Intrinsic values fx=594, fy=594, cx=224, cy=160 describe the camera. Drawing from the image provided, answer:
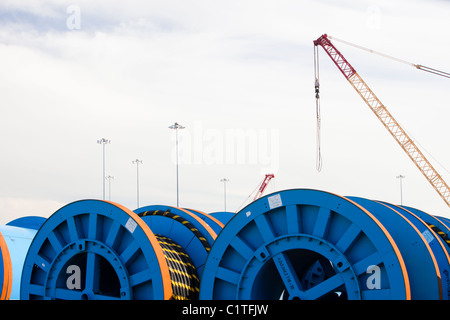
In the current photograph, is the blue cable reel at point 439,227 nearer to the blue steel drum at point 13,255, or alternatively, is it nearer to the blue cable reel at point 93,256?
the blue cable reel at point 93,256

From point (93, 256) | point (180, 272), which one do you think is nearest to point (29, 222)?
point (93, 256)

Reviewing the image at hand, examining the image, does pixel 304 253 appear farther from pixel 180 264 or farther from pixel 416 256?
pixel 180 264

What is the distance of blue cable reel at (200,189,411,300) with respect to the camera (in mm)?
9336

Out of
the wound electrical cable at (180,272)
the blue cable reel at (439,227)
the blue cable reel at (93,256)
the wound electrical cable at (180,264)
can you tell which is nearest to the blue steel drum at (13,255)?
the blue cable reel at (93,256)

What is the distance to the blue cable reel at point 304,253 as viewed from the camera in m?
9.34

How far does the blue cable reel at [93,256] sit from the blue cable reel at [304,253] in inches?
42.9

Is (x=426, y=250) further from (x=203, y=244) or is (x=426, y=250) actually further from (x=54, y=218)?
(x=54, y=218)

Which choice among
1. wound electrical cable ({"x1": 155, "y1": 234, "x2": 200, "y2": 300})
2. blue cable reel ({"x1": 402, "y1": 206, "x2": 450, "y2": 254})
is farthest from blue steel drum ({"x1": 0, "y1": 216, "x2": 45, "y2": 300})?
blue cable reel ({"x1": 402, "y1": 206, "x2": 450, "y2": 254})

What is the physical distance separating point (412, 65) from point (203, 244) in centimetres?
3848

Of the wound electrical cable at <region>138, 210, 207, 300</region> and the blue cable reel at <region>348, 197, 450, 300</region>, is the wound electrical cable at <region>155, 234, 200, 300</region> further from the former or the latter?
the blue cable reel at <region>348, 197, 450, 300</region>

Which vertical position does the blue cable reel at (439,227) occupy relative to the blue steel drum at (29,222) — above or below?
below

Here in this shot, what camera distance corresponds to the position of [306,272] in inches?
452
